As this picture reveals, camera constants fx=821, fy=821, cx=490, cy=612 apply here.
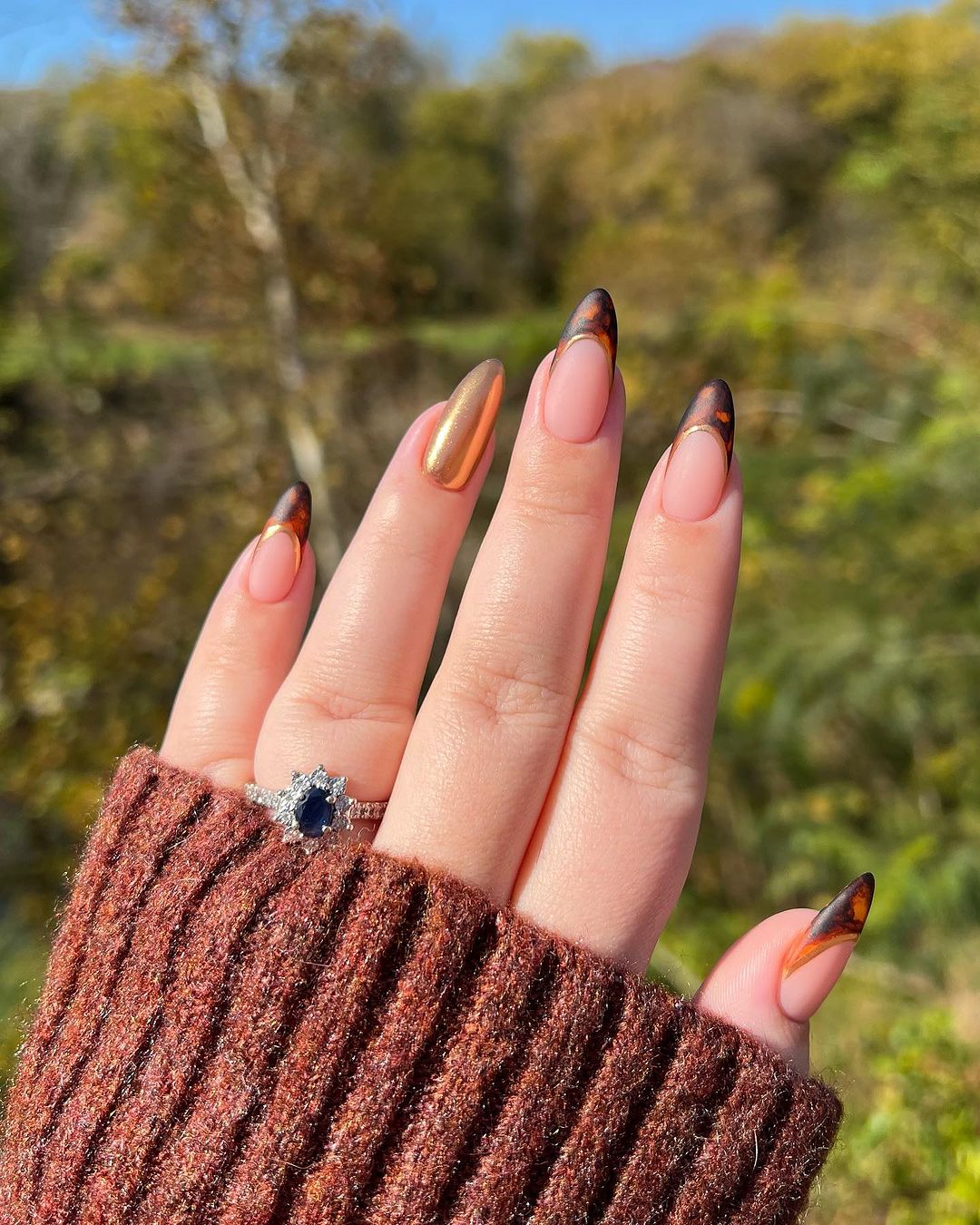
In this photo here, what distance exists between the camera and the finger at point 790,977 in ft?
3.61

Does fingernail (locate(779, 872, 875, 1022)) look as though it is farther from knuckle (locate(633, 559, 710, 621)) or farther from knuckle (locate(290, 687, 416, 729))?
knuckle (locate(290, 687, 416, 729))

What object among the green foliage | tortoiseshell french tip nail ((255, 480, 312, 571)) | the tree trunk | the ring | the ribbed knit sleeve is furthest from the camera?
the tree trunk

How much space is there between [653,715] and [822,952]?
1.27ft

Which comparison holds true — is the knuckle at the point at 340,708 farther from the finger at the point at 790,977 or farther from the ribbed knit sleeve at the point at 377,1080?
the finger at the point at 790,977

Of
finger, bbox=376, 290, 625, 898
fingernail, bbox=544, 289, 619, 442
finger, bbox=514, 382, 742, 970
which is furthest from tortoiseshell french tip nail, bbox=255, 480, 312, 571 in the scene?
finger, bbox=514, 382, 742, 970

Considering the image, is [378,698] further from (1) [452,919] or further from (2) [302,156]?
(2) [302,156]

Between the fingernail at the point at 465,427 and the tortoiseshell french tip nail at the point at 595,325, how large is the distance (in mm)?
125

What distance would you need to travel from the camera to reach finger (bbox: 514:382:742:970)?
1.15m

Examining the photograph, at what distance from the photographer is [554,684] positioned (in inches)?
48.6

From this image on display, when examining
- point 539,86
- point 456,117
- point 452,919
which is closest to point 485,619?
point 452,919

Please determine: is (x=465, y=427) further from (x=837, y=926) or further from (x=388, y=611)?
(x=837, y=926)

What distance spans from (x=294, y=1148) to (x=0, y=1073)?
5.46 feet

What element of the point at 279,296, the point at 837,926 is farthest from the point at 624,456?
the point at 837,926

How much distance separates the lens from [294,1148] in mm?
921
